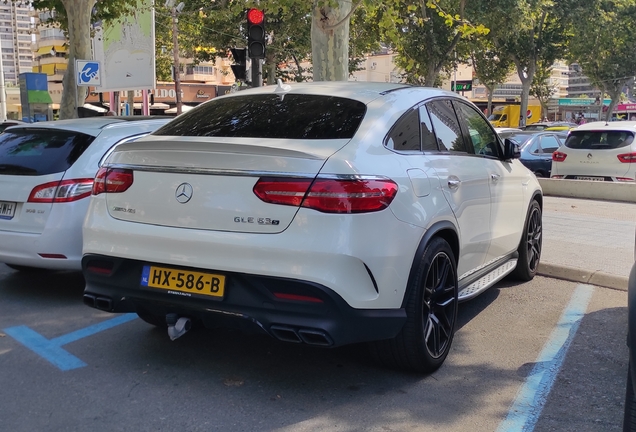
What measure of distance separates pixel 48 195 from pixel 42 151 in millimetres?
493

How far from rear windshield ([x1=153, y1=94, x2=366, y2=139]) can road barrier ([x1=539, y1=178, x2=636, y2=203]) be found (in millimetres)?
9956

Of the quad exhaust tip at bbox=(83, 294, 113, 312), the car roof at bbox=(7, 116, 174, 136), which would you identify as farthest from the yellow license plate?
the car roof at bbox=(7, 116, 174, 136)

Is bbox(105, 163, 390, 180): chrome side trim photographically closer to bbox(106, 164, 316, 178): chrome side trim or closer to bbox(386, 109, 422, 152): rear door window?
bbox(106, 164, 316, 178): chrome side trim

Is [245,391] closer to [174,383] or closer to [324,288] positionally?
[174,383]

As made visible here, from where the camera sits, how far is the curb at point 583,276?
6.22 meters

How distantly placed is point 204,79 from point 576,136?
63690 mm

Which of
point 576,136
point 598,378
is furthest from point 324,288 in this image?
point 576,136

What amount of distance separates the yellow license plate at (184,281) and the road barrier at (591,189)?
10838 mm

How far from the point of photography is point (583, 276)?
6.52 m

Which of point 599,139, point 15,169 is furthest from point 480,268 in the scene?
point 599,139

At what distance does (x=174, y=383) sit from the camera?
3.90 metres

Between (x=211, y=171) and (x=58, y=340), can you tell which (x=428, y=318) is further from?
(x=58, y=340)

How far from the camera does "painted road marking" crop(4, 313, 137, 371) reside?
14.0 feet

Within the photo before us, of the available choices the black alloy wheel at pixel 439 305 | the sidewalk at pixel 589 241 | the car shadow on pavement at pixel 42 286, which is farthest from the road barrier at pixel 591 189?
the car shadow on pavement at pixel 42 286
